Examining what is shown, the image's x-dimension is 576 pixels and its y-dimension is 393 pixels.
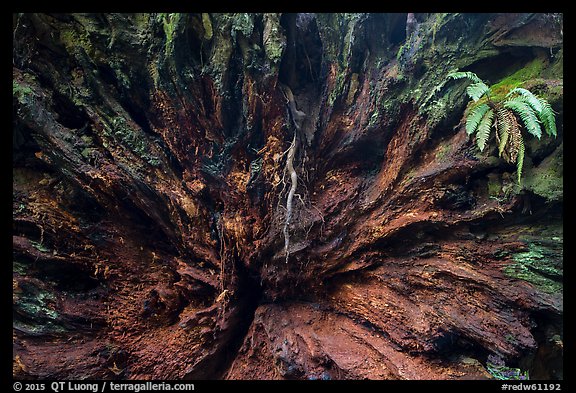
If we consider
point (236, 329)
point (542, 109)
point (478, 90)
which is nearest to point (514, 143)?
point (542, 109)

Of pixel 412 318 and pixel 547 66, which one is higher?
pixel 547 66

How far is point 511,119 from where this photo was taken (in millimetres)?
3730

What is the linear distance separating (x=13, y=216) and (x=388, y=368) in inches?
235

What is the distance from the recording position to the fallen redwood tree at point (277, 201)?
4066mm

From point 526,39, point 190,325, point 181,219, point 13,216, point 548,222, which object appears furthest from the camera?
point 181,219

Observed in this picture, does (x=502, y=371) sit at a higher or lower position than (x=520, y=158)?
lower

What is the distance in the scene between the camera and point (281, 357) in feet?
15.2

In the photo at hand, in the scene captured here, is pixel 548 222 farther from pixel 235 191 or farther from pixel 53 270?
pixel 53 270

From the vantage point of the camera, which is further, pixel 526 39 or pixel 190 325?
pixel 190 325

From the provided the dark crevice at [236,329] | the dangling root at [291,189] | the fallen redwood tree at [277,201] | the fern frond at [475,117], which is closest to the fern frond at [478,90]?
the fern frond at [475,117]

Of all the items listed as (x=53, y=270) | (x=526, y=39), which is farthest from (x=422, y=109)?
Result: (x=53, y=270)

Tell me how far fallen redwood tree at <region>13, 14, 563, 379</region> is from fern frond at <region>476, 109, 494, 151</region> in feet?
1.22

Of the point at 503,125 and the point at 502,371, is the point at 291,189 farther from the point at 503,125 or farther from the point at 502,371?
the point at 502,371

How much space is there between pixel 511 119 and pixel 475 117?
1.28 feet
